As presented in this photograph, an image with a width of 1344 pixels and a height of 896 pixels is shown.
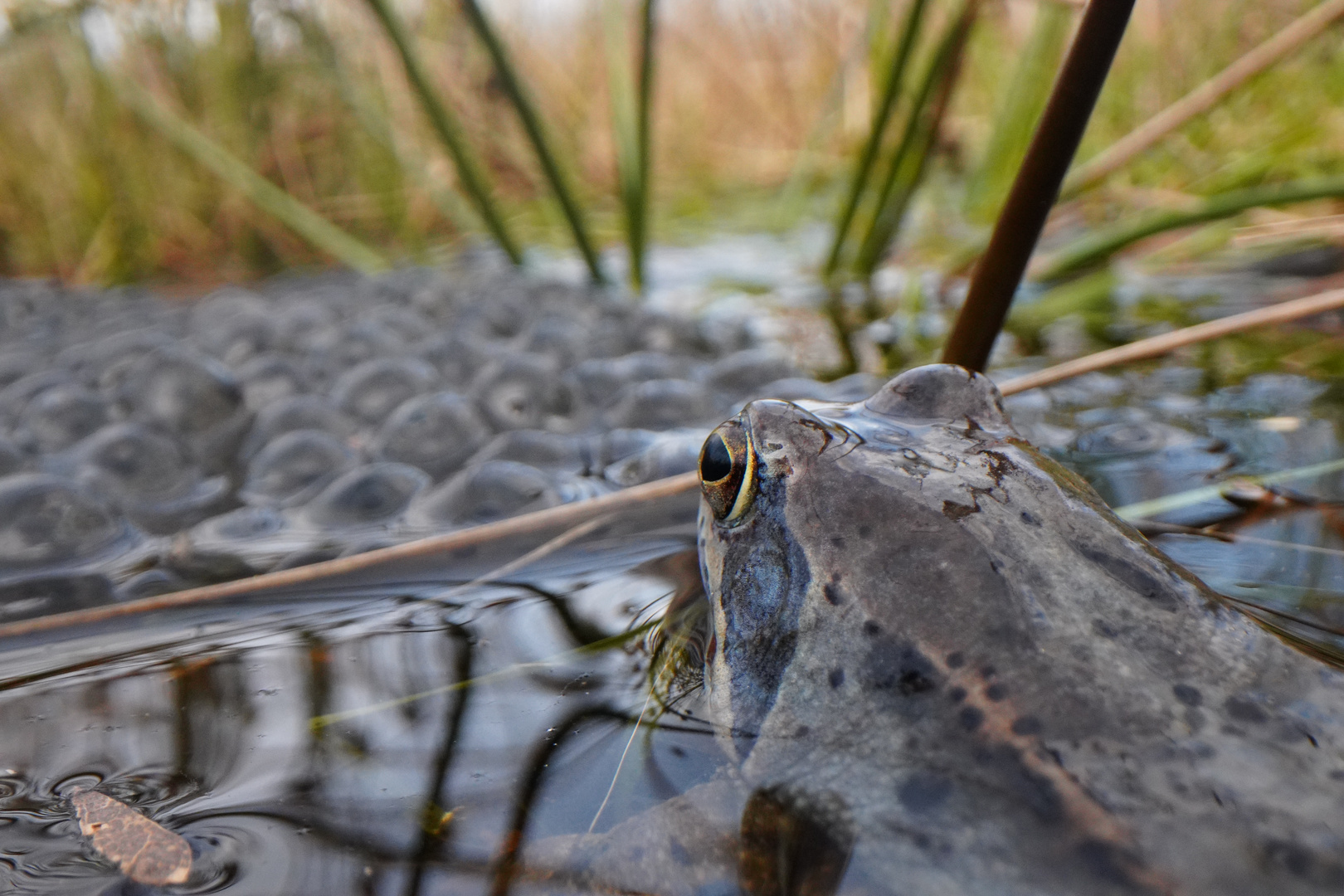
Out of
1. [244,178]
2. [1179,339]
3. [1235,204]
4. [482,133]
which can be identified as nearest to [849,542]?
[1179,339]

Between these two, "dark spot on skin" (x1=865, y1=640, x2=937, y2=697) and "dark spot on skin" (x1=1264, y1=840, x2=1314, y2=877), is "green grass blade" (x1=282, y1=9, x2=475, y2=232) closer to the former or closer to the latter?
"dark spot on skin" (x1=865, y1=640, x2=937, y2=697)

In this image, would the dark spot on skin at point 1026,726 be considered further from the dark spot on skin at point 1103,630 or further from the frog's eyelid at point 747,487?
the frog's eyelid at point 747,487

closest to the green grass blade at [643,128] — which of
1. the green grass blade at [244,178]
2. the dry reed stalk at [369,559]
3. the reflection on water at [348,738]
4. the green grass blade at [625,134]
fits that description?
the green grass blade at [625,134]

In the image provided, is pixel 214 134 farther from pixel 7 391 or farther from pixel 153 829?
pixel 153 829

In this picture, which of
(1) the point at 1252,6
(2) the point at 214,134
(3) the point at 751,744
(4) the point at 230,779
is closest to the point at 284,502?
(4) the point at 230,779

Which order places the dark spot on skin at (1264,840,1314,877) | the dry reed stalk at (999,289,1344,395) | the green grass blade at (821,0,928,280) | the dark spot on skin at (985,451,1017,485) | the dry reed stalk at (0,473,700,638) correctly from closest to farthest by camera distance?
the dark spot on skin at (1264,840,1314,877) → the dark spot on skin at (985,451,1017,485) → the dry reed stalk at (0,473,700,638) → the dry reed stalk at (999,289,1344,395) → the green grass blade at (821,0,928,280)

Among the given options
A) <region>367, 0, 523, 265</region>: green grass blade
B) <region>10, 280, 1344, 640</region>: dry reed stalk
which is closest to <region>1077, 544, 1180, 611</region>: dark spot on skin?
<region>10, 280, 1344, 640</region>: dry reed stalk
